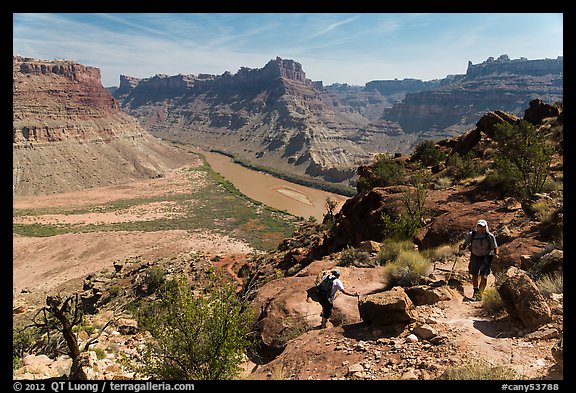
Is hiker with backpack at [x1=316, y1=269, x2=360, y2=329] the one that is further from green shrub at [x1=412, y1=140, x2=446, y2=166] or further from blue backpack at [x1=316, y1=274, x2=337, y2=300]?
green shrub at [x1=412, y1=140, x2=446, y2=166]

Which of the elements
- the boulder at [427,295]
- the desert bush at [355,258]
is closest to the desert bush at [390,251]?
the desert bush at [355,258]

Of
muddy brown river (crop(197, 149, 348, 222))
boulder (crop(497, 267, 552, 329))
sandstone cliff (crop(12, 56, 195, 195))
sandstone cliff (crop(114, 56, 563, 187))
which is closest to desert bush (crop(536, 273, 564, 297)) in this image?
boulder (crop(497, 267, 552, 329))

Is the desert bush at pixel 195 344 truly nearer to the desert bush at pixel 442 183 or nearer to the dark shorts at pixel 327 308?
the dark shorts at pixel 327 308

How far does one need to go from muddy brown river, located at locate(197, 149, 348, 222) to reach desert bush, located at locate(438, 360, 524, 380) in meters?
55.0

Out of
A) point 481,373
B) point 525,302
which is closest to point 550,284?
point 525,302

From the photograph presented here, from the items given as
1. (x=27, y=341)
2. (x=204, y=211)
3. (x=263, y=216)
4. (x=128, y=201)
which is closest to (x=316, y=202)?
(x=263, y=216)

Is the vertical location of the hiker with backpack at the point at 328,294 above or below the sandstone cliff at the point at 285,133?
below

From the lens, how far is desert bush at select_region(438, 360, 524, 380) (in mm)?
3736

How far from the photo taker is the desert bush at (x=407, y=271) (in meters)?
8.02

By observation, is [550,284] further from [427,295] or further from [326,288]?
[326,288]

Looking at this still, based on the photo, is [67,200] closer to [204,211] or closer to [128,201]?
[128,201]

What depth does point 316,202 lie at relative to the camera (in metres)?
73.1

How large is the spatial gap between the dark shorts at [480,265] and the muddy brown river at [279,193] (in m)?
51.9
